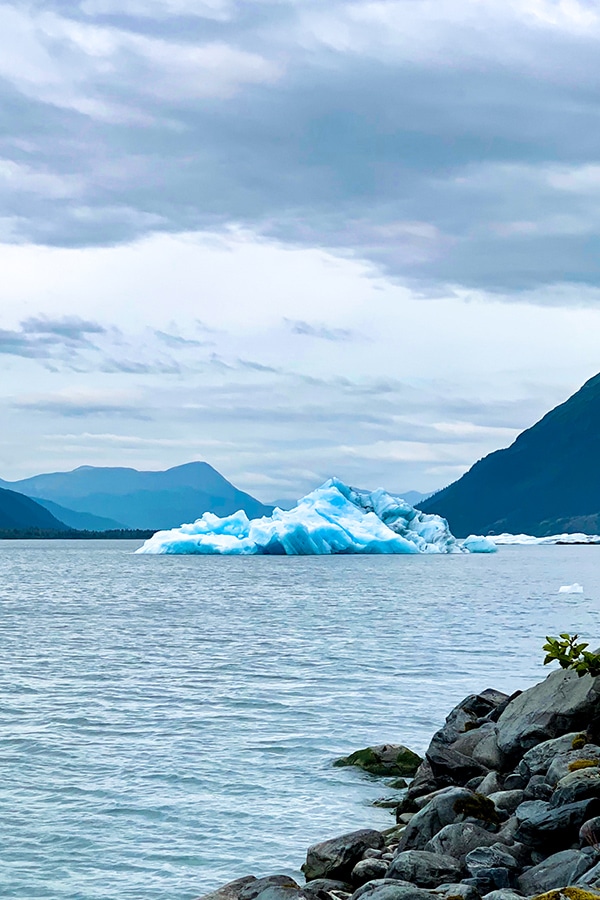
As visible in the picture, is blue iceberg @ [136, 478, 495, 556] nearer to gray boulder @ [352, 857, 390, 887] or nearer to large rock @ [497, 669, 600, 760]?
large rock @ [497, 669, 600, 760]

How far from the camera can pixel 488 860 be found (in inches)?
319

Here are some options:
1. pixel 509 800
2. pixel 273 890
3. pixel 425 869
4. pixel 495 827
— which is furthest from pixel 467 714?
pixel 273 890

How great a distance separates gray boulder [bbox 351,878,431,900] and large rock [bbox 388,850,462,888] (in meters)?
0.34

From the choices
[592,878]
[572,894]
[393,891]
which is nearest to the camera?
[572,894]

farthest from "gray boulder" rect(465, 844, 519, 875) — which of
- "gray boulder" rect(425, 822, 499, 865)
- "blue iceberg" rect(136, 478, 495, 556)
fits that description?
"blue iceberg" rect(136, 478, 495, 556)

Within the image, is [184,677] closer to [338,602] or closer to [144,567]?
[338,602]


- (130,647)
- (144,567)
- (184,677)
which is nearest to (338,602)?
(130,647)

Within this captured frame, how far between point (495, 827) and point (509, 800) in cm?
Result: 74

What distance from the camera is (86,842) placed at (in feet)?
38.1

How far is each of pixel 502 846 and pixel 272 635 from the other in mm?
25282

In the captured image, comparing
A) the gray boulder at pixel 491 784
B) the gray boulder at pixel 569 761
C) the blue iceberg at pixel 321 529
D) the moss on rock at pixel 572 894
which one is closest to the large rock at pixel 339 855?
the gray boulder at pixel 491 784

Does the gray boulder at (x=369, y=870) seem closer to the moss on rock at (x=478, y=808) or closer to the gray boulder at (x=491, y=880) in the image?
the moss on rock at (x=478, y=808)

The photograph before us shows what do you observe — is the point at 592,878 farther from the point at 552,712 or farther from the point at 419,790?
the point at 419,790

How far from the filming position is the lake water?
1137 cm
